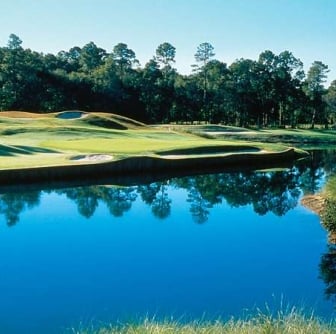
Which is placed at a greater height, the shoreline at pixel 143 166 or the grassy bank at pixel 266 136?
the grassy bank at pixel 266 136

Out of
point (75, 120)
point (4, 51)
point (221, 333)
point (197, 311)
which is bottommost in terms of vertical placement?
point (197, 311)

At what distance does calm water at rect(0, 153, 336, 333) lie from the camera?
11.5 m

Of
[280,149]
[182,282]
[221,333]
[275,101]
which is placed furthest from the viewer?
[275,101]

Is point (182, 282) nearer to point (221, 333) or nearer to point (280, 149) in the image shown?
point (221, 333)

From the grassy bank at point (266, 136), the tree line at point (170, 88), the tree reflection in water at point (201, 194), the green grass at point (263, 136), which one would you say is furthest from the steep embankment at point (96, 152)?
the tree line at point (170, 88)

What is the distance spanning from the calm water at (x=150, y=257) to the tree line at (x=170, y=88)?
58564mm

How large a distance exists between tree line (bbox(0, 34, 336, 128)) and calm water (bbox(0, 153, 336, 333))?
192ft

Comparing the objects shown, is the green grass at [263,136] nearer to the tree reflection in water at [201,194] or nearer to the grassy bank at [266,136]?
the grassy bank at [266,136]

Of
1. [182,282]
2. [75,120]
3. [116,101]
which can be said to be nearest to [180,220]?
[182,282]

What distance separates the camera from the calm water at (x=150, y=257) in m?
11.5

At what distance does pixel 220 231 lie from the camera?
1867 centimetres

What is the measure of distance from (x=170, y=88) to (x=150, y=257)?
7438 centimetres

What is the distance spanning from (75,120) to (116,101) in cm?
2913

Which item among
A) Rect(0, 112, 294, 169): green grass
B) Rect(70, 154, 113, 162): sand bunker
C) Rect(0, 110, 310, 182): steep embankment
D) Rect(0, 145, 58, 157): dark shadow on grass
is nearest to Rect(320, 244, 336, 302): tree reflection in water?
Answer: Rect(0, 110, 310, 182): steep embankment
